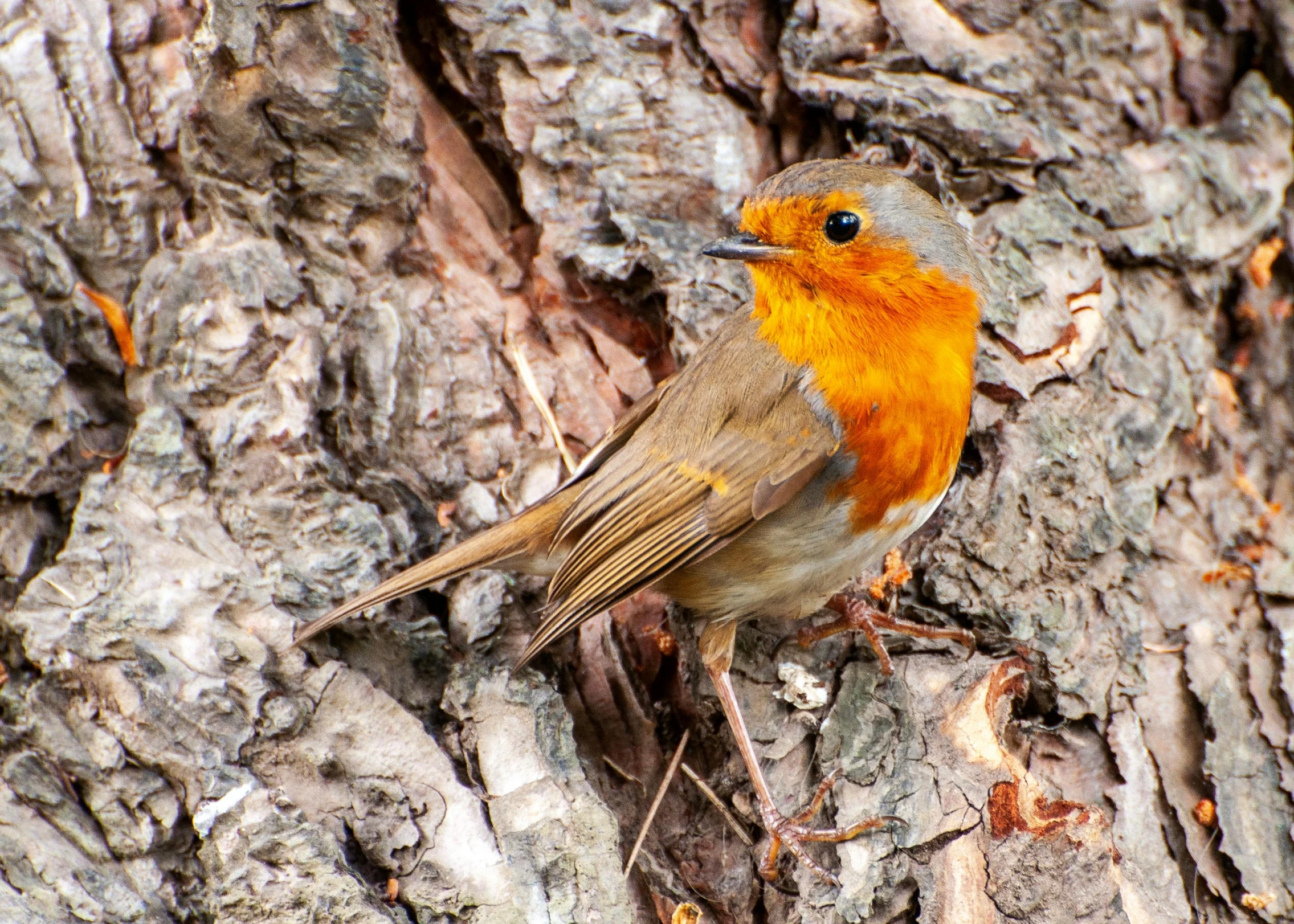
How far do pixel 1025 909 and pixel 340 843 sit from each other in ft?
4.96

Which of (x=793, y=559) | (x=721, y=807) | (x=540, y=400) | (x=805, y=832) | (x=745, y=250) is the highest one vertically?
(x=745, y=250)

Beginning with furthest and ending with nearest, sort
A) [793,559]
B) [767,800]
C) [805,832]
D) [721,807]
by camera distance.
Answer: [793,559]
[721,807]
[767,800]
[805,832]

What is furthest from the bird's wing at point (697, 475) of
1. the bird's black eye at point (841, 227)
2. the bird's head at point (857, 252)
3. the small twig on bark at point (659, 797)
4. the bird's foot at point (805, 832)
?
the bird's foot at point (805, 832)

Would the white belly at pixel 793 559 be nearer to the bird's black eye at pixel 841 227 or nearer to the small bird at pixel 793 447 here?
the small bird at pixel 793 447

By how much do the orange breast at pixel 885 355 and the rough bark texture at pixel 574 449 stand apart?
23 cm

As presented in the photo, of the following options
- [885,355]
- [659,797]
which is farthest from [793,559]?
[659,797]

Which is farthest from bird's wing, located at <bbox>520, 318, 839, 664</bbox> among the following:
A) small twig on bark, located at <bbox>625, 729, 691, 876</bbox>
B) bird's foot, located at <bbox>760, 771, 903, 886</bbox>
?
bird's foot, located at <bbox>760, 771, 903, 886</bbox>

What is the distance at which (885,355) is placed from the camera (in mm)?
2930

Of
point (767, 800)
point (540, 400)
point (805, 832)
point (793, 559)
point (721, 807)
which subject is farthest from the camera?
point (540, 400)

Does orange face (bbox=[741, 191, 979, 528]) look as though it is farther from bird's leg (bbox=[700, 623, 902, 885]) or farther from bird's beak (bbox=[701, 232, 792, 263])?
bird's leg (bbox=[700, 623, 902, 885])

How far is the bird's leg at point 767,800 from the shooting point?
2514mm

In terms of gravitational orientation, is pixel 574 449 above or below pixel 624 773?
above

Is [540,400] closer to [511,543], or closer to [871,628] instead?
[511,543]

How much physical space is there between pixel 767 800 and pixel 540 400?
139cm
